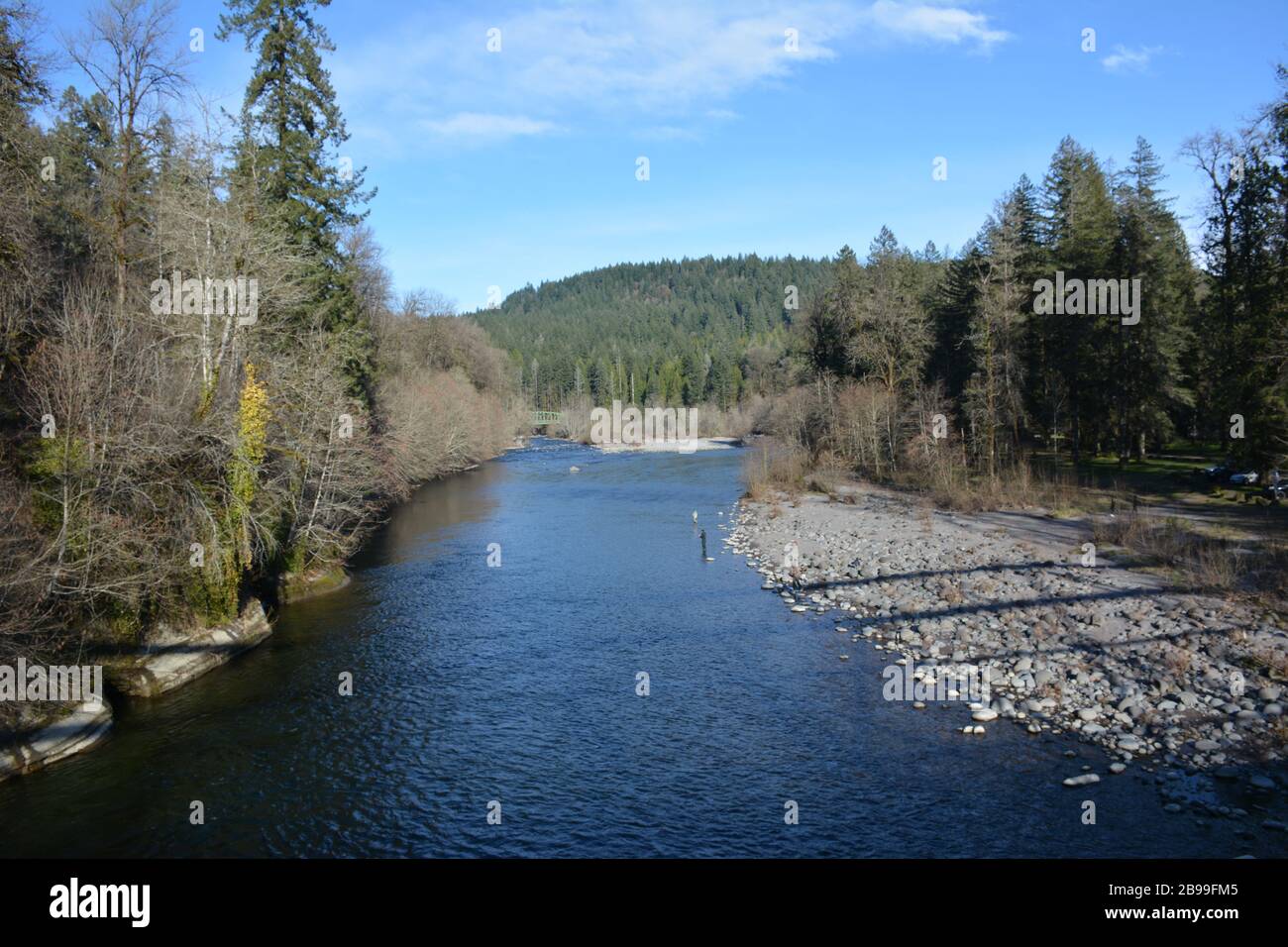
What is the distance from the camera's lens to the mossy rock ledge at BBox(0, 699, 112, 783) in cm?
1405

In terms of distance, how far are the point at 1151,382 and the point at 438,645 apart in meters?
36.2

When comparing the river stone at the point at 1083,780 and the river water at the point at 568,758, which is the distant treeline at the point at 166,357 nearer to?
the river water at the point at 568,758

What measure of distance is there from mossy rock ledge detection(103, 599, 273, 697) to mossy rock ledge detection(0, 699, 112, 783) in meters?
1.53

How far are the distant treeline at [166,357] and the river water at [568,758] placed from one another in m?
2.96

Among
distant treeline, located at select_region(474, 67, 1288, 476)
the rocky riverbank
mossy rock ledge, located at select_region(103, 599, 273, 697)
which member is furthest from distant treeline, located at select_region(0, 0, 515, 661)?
distant treeline, located at select_region(474, 67, 1288, 476)

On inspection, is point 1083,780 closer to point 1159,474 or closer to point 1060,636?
point 1060,636

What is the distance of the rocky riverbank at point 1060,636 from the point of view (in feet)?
47.2

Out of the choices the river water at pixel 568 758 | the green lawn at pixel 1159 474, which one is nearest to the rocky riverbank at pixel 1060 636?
the river water at pixel 568 758

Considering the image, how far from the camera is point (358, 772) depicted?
47.3 feet

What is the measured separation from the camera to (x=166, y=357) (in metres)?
19.6

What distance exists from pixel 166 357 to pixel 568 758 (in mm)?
13584

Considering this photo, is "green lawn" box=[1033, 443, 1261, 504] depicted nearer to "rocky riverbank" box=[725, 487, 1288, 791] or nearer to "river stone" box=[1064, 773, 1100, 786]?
"rocky riverbank" box=[725, 487, 1288, 791]

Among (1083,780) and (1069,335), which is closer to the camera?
(1083,780)

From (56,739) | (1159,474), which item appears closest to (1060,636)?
(56,739)
